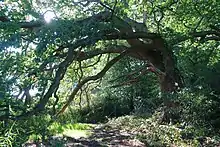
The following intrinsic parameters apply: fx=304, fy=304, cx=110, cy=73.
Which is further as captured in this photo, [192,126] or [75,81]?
[75,81]

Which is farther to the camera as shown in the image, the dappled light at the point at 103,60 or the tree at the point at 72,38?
the tree at the point at 72,38

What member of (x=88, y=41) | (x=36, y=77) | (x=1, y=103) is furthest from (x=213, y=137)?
(x=1, y=103)

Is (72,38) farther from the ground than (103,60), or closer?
closer

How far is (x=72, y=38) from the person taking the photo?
549 cm

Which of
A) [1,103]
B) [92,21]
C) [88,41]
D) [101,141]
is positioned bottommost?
[101,141]

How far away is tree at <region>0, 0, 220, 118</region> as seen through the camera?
4.98m

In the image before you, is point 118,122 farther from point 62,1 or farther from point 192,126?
point 62,1

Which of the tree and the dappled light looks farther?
the tree

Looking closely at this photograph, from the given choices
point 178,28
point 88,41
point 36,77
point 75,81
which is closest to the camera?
point 36,77

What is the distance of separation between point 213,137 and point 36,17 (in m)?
4.93

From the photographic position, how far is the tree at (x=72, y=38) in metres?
4.98

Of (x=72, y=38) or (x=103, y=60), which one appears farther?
(x=103, y=60)

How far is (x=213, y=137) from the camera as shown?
23.7 feet

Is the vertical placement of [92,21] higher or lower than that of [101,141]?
higher
